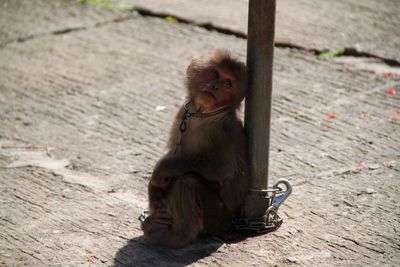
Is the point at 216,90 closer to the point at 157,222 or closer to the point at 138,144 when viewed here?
the point at 157,222

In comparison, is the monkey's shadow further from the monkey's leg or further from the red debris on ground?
the red debris on ground

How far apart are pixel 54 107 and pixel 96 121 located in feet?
1.93

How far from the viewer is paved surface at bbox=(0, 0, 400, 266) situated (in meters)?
4.45

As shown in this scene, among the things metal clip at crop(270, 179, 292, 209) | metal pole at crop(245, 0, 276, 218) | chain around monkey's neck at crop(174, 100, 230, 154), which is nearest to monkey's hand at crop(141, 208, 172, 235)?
chain around monkey's neck at crop(174, 100, 230, 154)

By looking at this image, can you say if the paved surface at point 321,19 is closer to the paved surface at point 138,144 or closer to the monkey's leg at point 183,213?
the paved surface at point 138,144

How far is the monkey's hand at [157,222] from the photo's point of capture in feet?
14.6

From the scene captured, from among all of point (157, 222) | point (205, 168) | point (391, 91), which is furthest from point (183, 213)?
point (391, 91)

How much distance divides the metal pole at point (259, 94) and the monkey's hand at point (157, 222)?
0.54 m

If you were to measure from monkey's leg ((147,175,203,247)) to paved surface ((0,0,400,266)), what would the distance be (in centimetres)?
8

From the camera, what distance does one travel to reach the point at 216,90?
4.45m

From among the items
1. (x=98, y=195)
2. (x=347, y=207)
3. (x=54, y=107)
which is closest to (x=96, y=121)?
(x=54, y=107)

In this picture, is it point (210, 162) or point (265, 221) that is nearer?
point (210, 162)

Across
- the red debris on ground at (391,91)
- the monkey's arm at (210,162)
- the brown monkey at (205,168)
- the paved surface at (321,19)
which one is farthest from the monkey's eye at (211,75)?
Result: the paved surface at (321,19)

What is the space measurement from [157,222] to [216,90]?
906mm
